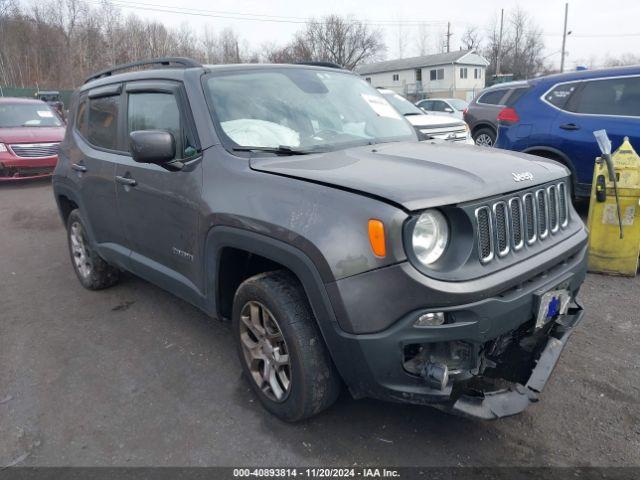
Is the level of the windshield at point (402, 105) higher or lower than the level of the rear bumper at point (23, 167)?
higher

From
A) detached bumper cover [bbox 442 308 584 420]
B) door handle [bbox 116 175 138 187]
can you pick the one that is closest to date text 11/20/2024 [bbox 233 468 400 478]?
detached bumper cover [bbox 442 308 584 420]

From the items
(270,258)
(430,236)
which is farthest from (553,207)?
(270,258)

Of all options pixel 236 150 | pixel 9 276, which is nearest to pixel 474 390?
pixel 236 150

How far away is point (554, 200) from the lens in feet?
9.25

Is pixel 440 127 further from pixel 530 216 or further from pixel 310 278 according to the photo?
pixel 310 278

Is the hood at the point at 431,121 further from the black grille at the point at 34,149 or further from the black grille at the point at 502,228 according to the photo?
the black grille at the point at 34,149

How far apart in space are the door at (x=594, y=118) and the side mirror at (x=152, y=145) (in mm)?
5178

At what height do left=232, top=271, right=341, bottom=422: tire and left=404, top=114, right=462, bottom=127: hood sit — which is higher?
left=404, top=114, right=462, bottom=127: hood

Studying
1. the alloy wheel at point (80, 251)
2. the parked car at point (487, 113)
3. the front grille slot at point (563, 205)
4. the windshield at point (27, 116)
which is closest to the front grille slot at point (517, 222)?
the front grille slot at point (563, 205)

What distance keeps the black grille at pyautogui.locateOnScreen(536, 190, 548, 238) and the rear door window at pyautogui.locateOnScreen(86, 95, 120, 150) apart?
9.96ft

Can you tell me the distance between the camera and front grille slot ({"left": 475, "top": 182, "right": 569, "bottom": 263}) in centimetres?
226

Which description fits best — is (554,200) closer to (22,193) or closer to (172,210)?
(172,210)

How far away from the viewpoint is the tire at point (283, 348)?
242 cm

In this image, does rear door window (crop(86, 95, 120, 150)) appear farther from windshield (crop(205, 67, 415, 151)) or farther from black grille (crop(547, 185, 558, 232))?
black grille (crop(547, 185, 558, 232))
